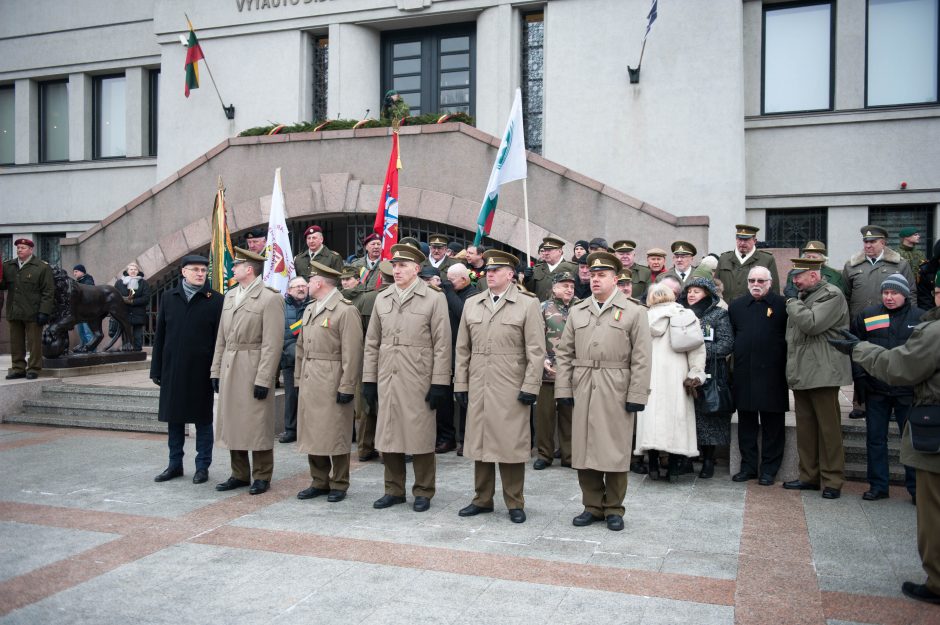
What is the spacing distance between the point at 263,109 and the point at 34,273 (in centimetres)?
825

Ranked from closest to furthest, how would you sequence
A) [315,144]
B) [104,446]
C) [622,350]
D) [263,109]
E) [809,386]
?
[622,350] < [809,386] < [104,446] < [315,144] < [263,109]

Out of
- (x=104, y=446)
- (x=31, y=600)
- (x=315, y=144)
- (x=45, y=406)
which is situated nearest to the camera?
(x=31, y=600)

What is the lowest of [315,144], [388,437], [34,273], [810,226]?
[388,437]

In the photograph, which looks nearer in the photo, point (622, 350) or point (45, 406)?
point (622, 350)

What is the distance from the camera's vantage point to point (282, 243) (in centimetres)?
1179

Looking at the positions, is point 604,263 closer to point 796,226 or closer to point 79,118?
point 796,226

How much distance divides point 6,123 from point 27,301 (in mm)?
14657

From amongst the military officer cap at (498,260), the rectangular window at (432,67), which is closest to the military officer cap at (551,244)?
the military officer cap at (498,260)

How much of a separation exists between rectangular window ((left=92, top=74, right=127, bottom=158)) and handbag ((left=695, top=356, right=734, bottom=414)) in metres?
19.2

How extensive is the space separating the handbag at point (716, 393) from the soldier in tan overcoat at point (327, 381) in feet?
11.0

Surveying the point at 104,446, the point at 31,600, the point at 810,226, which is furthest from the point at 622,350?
the point at 810,226

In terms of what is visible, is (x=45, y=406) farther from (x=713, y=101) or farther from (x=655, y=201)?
(x=713, y=101)

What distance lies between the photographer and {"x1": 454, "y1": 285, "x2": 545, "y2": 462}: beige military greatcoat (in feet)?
21.6

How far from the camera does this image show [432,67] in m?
18.8
